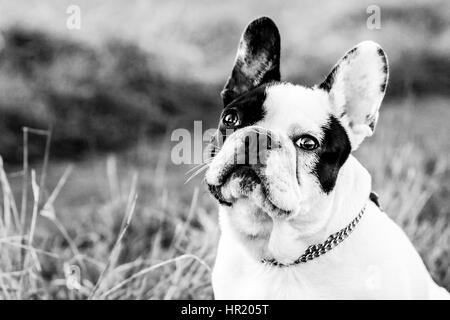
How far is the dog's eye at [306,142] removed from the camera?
165cm

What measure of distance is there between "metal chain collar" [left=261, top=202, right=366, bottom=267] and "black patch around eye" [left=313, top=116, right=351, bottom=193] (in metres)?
0.11

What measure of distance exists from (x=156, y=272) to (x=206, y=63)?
1.57 meters

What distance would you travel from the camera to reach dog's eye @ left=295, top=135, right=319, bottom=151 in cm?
165

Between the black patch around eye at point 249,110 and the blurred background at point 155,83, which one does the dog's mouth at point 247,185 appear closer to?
the black patch around eye at point 249,110

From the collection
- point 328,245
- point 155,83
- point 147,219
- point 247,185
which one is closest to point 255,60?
point 247,185

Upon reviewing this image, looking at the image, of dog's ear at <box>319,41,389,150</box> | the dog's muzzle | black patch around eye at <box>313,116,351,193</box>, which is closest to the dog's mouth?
the dog's muzzle

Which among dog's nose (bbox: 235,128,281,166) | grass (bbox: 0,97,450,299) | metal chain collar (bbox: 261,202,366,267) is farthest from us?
grass (bbox: 0,97,450,299)

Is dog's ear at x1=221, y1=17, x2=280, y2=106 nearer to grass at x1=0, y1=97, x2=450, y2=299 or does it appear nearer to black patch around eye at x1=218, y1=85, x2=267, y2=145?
black patch around eye at x1=218, y1=85, x2=267, y2=145

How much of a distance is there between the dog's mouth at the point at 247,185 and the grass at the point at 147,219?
0.40 metres

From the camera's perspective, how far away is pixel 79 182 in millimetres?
3541

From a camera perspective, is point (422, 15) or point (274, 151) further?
point (422, 15)

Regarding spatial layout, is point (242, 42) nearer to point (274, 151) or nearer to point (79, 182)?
point (274, 151)

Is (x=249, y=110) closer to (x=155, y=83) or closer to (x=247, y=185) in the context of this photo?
(x=247, y=185)
